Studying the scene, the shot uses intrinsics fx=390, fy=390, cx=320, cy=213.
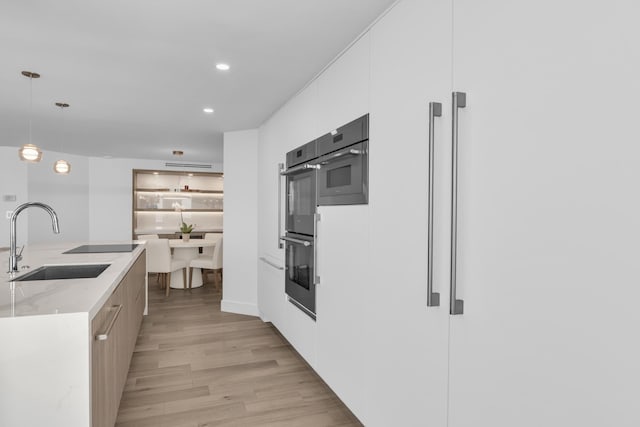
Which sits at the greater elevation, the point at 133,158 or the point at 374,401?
the point at 133,158

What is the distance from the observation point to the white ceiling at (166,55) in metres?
2.12

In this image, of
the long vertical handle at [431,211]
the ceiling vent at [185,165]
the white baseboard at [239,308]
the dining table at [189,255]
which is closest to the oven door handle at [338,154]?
the long vertical handle at [431,211]

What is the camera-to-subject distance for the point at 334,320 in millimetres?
2650

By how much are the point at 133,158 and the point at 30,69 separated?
550 centimetres

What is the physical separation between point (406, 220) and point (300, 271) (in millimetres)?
1629

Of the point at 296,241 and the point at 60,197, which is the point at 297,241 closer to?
the point at 296,241

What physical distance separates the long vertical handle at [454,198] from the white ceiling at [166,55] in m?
0.87

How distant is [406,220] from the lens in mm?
1845

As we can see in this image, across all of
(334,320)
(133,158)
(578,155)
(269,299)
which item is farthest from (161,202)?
(578,155)

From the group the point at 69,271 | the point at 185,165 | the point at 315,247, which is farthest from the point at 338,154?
the point at 185,165

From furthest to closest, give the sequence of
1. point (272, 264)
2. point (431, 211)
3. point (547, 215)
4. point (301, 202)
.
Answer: point (272, 264) → point (301, 202) → point (431, 211) → point (547, 215)

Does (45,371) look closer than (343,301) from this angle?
Yes

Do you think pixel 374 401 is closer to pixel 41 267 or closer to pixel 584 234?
pixel 584 234

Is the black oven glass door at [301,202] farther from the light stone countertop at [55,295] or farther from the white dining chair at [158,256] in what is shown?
the white dining chair at [158,256]
